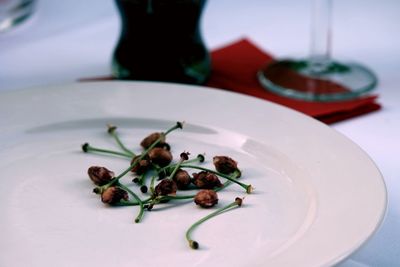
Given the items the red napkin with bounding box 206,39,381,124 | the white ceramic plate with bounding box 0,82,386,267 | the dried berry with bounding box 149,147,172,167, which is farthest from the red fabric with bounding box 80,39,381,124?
the dried berry with bounding box 149,147,172,167

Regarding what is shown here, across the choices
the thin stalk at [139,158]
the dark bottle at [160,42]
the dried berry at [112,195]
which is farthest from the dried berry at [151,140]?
the dark bottle at [160,42]

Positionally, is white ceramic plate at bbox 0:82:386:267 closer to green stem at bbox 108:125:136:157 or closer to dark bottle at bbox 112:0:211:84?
green stem at bbox 108:125:136:157

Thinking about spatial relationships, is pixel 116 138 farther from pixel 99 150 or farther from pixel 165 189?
pixel 165 189

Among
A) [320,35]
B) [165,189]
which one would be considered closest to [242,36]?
[320,35]

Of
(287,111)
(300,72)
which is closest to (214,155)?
(287,111)

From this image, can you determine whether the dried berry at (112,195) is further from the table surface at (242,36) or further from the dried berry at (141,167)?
the table surface at (242,36)

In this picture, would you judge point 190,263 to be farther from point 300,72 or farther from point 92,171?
point 300,72
